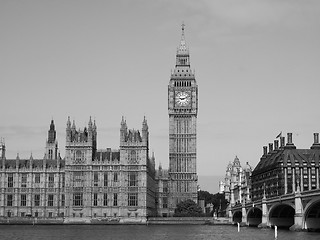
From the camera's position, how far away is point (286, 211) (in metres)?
116

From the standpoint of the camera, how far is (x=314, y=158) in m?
158

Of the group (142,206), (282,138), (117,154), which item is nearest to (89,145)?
(117,154)

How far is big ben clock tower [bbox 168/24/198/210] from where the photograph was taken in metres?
173

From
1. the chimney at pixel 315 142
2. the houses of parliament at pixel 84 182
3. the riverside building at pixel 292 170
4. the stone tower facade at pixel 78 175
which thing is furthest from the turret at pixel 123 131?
the chimney at pixel 315 142

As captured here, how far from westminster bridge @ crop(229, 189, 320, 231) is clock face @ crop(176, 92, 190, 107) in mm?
32236

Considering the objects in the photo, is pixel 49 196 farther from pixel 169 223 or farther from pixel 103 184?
pixel 169 223

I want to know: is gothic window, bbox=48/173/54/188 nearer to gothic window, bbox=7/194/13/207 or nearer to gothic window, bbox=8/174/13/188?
gothic window, bbox=8/174/13/188

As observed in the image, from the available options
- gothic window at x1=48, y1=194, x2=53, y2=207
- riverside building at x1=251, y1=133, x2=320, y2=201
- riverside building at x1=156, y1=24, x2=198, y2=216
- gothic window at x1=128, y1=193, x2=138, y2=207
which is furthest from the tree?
gothic window at x1=48, y1=194, x2=53, y2=207

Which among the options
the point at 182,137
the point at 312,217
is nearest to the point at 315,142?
the point at 182,137

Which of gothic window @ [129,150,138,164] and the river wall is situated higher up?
gothic window @ [129,150,138,164]

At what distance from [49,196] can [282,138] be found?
58.8 metres

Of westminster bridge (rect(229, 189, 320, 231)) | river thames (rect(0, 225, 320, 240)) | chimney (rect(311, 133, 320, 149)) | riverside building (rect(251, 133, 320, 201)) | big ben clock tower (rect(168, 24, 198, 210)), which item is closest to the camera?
river thames (rect(0, 225, 320, 240))

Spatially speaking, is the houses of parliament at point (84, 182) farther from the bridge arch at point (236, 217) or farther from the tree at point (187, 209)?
the bridge arch at point (236, 217)

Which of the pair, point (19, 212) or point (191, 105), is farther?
point (191, 105)
